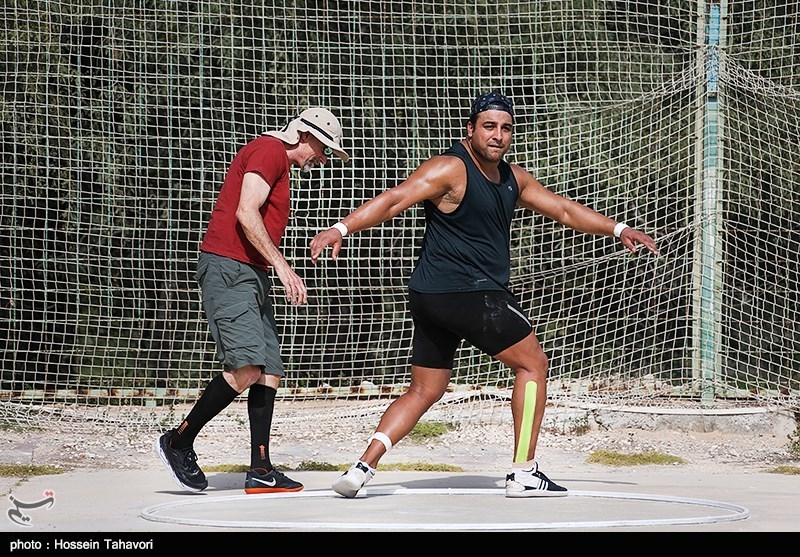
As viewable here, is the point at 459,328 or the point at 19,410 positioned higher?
the point at 459,328

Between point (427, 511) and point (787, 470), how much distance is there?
285 centimetres

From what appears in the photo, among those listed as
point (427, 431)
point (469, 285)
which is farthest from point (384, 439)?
point (427, 431)

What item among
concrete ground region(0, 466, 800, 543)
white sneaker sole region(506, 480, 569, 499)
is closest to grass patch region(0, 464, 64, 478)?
concrete ground region(0, 466, 800, 543)

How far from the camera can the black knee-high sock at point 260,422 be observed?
6379 millimetres

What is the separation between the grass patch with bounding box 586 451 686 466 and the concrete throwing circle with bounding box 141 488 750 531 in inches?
71.3

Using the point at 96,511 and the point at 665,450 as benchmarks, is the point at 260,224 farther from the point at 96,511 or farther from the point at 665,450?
the point at 665,450

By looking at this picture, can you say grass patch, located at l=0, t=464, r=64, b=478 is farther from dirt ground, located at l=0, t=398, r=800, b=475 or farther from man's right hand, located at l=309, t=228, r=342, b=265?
man's right hand, located at l=309, t=228, r=342, b=265

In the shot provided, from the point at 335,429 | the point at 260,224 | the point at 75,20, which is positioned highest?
the point at 75,20

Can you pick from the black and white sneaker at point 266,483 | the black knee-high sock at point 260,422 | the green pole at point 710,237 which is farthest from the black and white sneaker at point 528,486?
the green pole at point 710,237

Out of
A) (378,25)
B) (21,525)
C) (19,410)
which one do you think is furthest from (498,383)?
(21,525)

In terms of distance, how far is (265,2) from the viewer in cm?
979

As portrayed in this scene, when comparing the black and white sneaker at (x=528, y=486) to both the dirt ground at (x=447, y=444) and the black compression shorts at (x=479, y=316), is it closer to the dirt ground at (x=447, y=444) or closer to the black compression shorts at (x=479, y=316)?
the black compression shorts at (x=479, y=316)

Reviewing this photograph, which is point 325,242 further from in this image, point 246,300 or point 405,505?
point 405,505

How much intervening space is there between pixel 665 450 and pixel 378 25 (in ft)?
12.4
